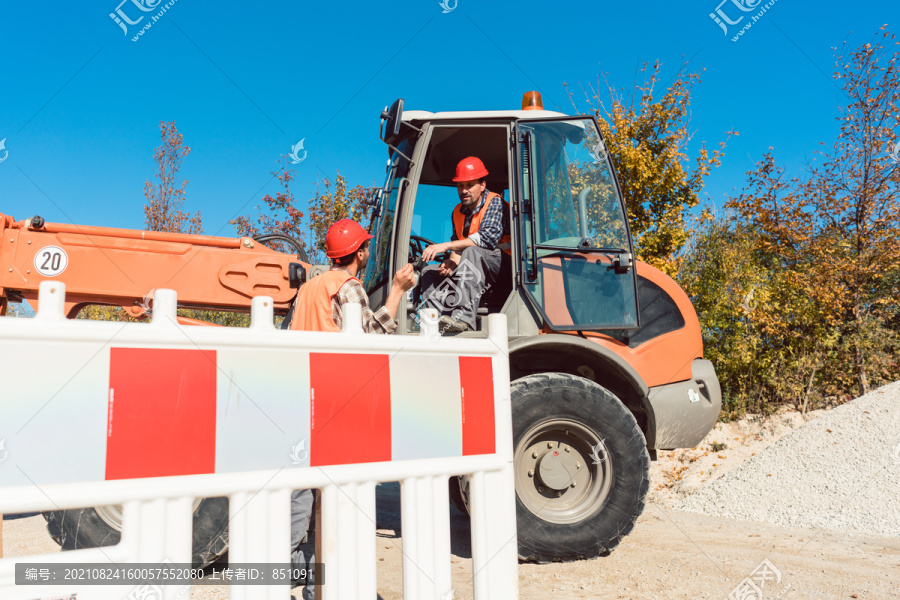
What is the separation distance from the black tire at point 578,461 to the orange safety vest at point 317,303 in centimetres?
141

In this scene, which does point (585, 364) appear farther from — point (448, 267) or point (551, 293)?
point (448, 267)

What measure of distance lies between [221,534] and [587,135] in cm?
370

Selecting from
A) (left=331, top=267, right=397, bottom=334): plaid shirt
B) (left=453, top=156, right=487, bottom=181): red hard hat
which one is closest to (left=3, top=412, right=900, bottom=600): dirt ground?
(left=331, top=267, right=397, bottom=334): plaid shirt

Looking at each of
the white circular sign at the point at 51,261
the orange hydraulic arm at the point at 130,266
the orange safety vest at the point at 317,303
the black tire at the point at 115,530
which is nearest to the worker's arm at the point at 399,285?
the orange safety vest at the point at 317,303

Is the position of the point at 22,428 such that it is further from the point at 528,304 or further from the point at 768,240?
the point at 768,240

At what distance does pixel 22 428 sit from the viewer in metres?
1.55

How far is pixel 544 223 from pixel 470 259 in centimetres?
62

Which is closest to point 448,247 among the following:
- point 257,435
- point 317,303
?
point 317,303

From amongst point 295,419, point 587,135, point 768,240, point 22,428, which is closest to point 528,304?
point 587,135

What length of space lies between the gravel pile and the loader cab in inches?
111

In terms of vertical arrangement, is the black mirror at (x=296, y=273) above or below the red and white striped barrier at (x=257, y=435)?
above

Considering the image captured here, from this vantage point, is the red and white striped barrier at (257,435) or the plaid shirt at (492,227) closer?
the red and white striped barrier at (257,435)

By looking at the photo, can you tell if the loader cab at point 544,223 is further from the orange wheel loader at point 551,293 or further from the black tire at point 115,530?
the black tire at point 115,530

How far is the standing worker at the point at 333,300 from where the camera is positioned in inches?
108
